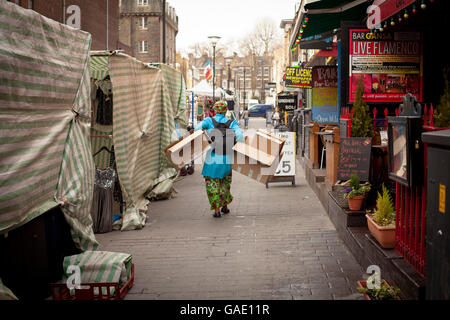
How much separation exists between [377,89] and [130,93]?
4.28 meters

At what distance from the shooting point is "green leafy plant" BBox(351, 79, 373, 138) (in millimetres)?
7070

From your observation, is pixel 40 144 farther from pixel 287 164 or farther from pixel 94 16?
pixel 94 16

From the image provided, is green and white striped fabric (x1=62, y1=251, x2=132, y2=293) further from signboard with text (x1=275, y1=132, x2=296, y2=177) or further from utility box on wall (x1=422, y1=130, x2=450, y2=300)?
signboard with text (x1=275, y1=132, x2=296, y2=177)

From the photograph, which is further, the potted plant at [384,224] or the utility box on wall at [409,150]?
the potted plant at [384,224]

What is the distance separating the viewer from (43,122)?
4.96m

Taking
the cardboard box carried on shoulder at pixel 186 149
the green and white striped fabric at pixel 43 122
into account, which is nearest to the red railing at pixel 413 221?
the green and white striped fabric at pixel 43 122

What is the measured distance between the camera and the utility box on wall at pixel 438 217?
2875 mm

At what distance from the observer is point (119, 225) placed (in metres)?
8.09

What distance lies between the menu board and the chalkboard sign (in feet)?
3.85

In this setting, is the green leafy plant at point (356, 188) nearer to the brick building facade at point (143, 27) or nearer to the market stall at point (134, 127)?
the market stall at point (134, 127)

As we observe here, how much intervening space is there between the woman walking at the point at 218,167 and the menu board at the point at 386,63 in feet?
7.48

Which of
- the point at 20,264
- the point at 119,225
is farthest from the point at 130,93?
the point at 20,264
